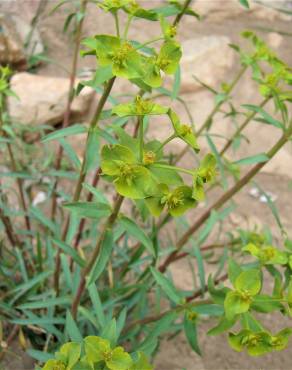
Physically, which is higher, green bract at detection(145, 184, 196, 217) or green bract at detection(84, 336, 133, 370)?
green bract at detection(145, 184, 196, 217)

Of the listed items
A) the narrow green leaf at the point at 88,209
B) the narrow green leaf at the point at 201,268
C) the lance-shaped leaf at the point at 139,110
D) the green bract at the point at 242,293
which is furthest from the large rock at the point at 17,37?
the green bract at the point at 242,293

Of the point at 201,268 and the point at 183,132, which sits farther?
the point at 201,268

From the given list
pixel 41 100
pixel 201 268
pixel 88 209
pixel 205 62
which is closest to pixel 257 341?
pixel 88 209

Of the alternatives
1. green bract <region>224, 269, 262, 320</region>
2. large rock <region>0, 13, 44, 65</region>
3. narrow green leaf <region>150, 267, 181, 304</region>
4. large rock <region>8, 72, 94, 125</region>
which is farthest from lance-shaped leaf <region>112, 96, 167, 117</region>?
large rock <region>0, 13, 44, 65</region>

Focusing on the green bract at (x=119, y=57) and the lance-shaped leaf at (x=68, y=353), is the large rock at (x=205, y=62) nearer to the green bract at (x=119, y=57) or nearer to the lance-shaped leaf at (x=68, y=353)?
the green bract at (x=119, y=57)

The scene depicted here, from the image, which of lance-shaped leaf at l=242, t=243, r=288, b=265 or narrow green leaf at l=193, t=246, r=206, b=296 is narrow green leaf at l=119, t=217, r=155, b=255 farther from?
narrow green leaf at l=193, t=246, r=206, b=296

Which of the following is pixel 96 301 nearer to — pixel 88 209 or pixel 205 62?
pixel 88 209

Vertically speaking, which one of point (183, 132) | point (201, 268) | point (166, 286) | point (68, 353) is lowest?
point (201, 268)

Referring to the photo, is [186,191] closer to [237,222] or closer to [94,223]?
[94,223]
